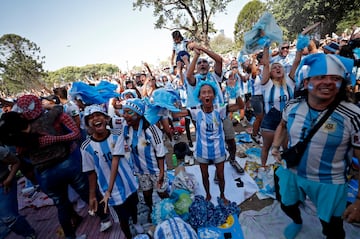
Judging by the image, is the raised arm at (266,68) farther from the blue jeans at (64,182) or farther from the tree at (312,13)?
the tree at (312,13)

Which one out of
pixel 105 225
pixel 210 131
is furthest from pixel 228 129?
pixel 105 225

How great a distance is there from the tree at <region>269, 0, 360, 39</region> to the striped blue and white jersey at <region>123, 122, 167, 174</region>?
2638 centimetres

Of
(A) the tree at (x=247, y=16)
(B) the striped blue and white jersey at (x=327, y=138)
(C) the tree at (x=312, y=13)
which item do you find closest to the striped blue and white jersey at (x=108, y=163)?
(B) the striped blue and white jersey at (x=327, y=138)

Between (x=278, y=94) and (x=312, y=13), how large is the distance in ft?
92.8

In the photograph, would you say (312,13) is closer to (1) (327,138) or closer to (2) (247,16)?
(2) (247,16)

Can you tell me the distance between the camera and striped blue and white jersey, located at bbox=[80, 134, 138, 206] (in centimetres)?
224

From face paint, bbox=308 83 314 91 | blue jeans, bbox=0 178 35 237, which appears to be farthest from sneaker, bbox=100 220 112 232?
face paint, bbox=308 83 314 91

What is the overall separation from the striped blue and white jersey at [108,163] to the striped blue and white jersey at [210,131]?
104 cm

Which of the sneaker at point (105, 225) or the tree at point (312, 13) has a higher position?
the tree at point (312, 13)

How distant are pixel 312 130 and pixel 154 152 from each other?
1.79 m

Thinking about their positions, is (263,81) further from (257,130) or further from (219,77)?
(257,130)

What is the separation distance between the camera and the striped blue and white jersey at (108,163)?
7.35 feet

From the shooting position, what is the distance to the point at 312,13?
24188mm

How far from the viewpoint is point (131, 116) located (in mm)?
2490
